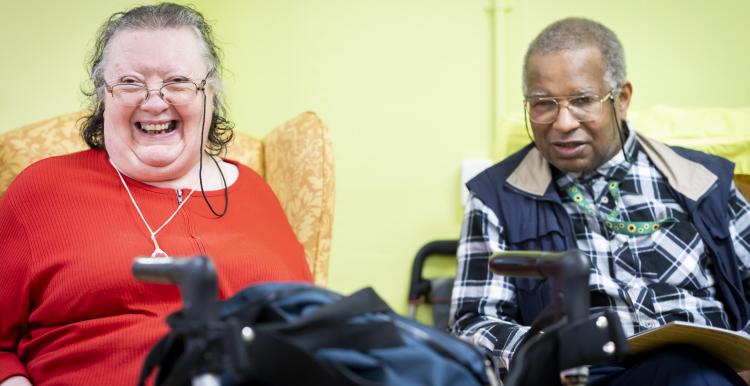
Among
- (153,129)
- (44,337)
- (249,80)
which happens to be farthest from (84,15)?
(44,337)

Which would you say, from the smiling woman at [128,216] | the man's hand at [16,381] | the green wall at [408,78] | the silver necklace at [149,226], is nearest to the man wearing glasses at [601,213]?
the smiling woman at [128,216]

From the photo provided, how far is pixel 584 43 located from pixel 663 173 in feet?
1.11

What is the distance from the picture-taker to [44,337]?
4.72 ft

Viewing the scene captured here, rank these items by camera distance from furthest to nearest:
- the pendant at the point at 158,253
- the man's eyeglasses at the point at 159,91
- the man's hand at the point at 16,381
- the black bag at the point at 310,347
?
the man's eyeglasses at the point at 159,91 → the pendant at the point at 158,253 → the man's hand at the point at 16,381 → the black bag at the point at 310,347

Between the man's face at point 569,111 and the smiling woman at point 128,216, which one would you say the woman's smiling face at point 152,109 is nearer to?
the smiling woman at point 128,216

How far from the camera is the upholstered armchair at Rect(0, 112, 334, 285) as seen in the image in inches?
71.7

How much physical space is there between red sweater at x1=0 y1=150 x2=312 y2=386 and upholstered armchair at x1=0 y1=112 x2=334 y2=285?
0.24 metres

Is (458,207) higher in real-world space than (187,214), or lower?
lower

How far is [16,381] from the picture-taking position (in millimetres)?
1362

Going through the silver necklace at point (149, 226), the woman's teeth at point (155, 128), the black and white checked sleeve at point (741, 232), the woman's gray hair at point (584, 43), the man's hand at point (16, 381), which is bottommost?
the man's hand at point (16, 381)

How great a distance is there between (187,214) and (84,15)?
0.88 meters

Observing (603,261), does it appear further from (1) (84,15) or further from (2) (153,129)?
(1) (84,15)

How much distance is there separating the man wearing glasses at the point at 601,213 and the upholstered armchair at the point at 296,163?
0.31 m

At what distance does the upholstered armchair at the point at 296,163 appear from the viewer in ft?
5.98
